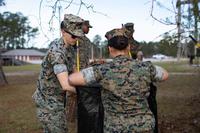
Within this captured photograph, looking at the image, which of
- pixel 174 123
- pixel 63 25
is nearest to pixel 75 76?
pixel 63 25

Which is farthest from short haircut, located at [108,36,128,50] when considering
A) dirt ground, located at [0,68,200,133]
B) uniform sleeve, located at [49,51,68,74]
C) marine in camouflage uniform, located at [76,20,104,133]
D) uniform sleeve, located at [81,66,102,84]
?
dirt ground, located at [0,68,200,133]

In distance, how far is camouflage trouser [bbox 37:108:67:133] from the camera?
178 inches

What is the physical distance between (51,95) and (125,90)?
Answer: 3.73 feet

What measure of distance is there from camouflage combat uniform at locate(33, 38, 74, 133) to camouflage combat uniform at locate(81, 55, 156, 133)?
846 mm

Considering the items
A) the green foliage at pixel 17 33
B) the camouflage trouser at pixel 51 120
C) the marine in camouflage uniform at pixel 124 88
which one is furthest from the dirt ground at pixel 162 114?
the green foliage at pixel 17 33

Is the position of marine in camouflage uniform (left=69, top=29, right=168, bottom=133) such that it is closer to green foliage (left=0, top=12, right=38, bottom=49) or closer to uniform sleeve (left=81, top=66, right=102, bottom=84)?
uniform sleeve (left=81, top=66, right=102, bottom=84)

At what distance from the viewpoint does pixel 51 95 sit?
178 inches

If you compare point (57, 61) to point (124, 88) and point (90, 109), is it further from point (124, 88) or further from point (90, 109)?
point (124, 88)

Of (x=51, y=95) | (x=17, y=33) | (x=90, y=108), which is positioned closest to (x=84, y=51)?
(x=51, y=95)

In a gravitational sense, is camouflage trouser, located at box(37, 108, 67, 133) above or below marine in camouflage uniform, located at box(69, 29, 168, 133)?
below

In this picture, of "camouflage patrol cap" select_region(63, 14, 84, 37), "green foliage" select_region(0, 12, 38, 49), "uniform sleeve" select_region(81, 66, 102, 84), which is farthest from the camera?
"green foliage" select_region(0, 12, 38, 49)

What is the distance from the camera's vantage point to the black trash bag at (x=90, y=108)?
415 centimetres

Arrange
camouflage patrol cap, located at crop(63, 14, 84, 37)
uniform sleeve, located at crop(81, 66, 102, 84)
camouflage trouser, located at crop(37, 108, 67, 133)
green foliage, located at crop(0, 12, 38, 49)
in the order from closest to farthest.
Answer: uniform sleeve, located at crop(81, 66, 102, 84) → camouflage patrol cap, located at crop(63, 14, 84, 37) → camouflage trouser, located at crop(37, 108, 67, 133) → green foliage, located at crop(0, 12, 38, 49)

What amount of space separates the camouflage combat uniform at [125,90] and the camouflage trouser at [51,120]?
1005 mm
